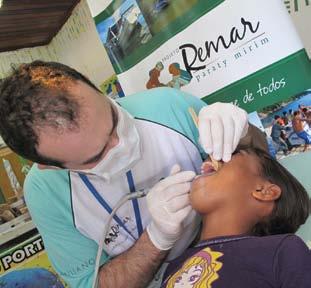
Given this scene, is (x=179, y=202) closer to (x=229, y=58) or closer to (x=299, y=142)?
(x=299, y=142)

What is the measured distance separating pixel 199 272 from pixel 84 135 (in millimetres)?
512

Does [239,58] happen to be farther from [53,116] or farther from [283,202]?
[53,116]

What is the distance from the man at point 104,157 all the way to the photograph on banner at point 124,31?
1.34ft

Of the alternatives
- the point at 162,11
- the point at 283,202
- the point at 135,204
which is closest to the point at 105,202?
the point at 135,204

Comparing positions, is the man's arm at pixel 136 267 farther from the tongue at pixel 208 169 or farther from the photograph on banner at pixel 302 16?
the photograph on banner at pixel 302 16

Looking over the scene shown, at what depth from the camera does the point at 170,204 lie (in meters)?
1.09

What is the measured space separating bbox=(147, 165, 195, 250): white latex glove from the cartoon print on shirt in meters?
0.10

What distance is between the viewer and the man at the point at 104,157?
931 millimetres

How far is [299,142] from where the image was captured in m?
1.17

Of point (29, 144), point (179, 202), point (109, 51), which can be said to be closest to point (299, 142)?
point (179, 202)

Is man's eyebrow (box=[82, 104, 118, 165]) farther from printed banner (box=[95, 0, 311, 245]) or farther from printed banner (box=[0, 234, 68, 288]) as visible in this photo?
printed banner (box=[0, 234, 68, 288])

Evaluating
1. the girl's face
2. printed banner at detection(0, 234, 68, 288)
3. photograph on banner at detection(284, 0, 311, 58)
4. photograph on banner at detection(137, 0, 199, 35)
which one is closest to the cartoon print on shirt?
the girl's face

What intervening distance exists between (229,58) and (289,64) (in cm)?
22

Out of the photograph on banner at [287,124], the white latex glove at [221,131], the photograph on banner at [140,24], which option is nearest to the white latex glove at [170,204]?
the white latex glove at [221,131]
